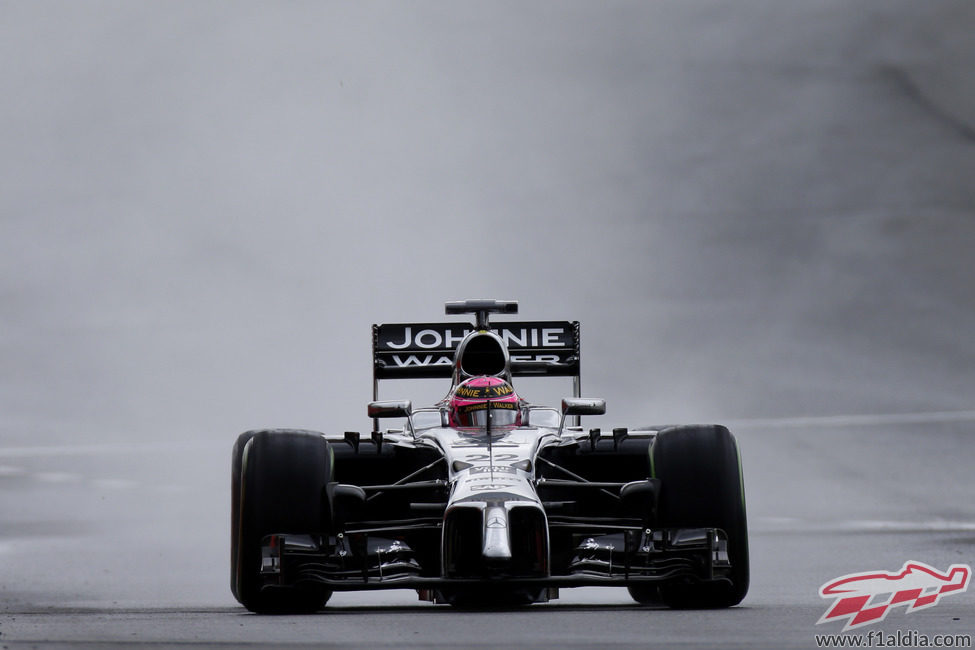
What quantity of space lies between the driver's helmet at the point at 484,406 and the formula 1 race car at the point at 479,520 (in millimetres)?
395

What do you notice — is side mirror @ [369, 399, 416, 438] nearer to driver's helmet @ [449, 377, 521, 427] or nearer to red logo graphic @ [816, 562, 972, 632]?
driver's helmet @ [449, 377, 521, 427]

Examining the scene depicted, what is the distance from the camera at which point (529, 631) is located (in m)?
8.00

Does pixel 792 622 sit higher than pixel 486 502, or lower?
lower

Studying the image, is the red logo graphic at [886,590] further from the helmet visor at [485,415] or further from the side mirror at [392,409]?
the side mirror at [392,409]

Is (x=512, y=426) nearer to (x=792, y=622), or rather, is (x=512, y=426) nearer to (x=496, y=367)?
(x=496, y=367)

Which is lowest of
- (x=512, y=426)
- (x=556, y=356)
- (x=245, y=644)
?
(x=245, y=644)

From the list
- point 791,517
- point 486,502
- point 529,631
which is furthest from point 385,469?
point 791,517

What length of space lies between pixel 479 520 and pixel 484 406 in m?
2.34

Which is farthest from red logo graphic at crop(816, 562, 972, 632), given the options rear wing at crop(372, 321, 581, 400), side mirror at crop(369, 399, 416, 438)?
side mirror at crop(369, 399, 416, 438)

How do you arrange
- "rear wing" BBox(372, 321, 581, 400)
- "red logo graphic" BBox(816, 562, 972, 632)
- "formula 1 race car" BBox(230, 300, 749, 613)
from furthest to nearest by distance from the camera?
"rear wing" BBox(372, 321, 581, 400)
"formula 1 race car" BBox(230, 300, 749, 613)
"red logo graphic" BBox(816, 562, 972, 632)

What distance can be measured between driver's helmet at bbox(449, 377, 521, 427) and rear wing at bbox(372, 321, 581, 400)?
5.00 ft

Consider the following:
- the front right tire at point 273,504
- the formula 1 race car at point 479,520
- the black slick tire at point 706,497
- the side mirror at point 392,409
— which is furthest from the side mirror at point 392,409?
the black slick tire at point 706,497

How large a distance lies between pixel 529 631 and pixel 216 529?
71.0ft

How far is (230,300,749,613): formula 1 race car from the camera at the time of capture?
9.64m
